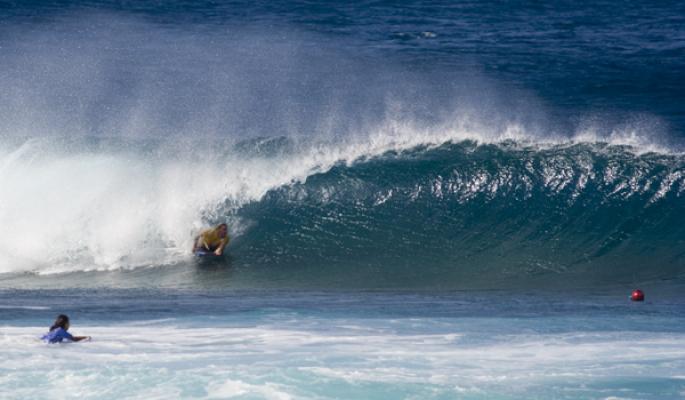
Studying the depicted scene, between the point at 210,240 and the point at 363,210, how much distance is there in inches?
132

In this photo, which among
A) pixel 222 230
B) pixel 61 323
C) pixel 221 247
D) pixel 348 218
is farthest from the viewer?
pixel 348 218

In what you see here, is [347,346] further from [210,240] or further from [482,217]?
[482,217]

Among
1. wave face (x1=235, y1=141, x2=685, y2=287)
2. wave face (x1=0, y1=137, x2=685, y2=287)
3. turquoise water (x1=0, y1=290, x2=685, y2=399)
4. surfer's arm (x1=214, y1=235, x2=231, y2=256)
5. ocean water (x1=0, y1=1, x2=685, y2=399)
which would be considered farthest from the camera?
surfer's arm (x1=214, y1=235, x2=231, y2=256)

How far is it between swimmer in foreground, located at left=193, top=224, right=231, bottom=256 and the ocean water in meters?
0.24

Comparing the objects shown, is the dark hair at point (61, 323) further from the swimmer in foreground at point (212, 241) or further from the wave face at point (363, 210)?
the swimmer in foreground at point (212, 241)

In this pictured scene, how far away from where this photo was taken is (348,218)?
20984 millimetres

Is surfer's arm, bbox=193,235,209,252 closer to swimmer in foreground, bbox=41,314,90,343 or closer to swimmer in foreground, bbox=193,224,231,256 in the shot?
swimmer in foreground, bbox=193,224,231,256

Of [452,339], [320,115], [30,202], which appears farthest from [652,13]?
[452,339]

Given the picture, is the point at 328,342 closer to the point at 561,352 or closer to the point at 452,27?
the point at 561,352

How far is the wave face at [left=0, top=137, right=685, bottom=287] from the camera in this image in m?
19.2

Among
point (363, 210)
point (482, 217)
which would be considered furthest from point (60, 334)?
point (482, 217)

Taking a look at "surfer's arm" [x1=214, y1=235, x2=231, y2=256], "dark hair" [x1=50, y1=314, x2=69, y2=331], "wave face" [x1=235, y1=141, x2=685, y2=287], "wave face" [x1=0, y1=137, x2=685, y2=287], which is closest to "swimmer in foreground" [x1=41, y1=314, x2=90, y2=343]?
"dark hair" [x1=50, y1=314, x2=69, y2=331]

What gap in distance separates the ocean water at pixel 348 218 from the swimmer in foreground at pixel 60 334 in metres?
0.17

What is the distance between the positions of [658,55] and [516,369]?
31860mm
